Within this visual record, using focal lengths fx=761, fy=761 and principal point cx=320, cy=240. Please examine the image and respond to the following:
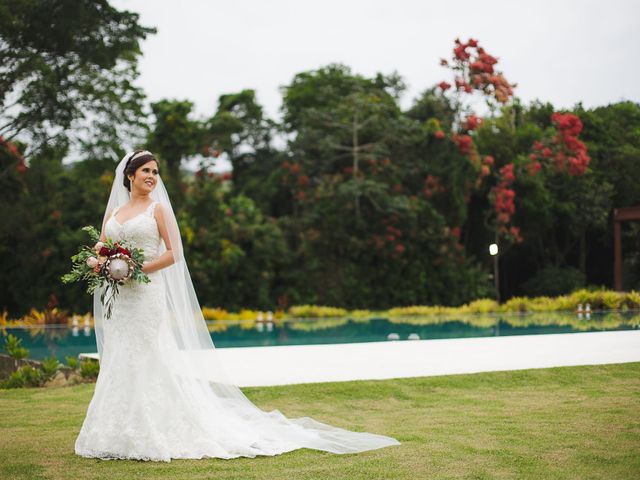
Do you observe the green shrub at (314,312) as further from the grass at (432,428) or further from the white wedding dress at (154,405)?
the white wedding dress at (154,405)

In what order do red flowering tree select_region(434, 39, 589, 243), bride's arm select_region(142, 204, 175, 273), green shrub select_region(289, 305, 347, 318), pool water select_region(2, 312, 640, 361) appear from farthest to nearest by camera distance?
red flowering tree select_region(434, 39, 589, 243) → green shrub select_region(289, 305, 347, 318) → pool water select_region(2, 312, 640, 361) → bride's arm select_region(142, 204, 175, 273)

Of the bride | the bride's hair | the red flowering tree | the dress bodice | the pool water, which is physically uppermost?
the red flowering tree

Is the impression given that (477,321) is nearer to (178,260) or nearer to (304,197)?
(304,197)

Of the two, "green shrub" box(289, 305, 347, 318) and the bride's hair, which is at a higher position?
the bride's hair

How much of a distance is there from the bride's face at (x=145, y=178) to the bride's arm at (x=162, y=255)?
0.14 meters

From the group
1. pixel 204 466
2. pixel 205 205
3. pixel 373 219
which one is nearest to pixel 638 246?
pixel 373 219

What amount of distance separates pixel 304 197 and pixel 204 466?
56.6 feet

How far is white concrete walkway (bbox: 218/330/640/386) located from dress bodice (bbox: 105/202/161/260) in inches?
120

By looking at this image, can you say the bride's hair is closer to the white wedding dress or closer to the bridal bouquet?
the white wedding dress

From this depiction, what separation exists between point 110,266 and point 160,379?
0.75 meters

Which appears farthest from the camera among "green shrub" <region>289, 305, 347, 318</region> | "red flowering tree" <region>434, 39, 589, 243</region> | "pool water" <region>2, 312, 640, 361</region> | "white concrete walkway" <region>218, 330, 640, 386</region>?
"red flowering tree" <region>434, 39, 589, 243</region>

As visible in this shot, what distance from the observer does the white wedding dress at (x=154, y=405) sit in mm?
4484

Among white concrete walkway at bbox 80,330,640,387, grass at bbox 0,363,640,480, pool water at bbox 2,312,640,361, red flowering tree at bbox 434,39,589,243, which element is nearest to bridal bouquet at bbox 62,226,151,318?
grass at bbox 0,363,640,480

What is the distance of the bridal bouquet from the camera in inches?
181
